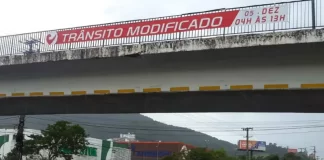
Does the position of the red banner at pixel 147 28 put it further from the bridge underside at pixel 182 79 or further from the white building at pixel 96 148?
the white building at pixel 96 148

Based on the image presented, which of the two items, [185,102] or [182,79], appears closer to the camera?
[182,79]

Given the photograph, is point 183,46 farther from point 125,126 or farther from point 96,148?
point 125,126

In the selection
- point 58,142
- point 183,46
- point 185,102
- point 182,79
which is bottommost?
point 58,142

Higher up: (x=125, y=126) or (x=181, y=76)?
(x=181, y=76)

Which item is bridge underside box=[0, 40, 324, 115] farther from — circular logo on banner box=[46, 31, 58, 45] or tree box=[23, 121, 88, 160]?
tree box=[23, 121, 88, 160]

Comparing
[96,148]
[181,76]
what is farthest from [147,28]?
[96,148]

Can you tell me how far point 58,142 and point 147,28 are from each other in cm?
1522

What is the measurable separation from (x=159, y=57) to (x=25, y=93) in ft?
16.1

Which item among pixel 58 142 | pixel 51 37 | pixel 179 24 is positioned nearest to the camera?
pixel 179 24

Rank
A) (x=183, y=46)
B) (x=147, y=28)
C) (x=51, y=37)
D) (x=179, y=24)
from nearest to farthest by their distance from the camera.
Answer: (x=183, y=46)
(x=179, y=24)
(x=147, y=28)
(x=51, y=37)

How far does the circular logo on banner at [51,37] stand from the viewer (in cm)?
1181

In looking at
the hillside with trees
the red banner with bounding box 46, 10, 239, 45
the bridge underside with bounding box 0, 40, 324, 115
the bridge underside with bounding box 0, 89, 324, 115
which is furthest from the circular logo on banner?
the hillside with trees

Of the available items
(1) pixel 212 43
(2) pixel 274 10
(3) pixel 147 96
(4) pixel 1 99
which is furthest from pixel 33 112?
(2) pixel 274 10

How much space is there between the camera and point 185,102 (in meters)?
10.4
